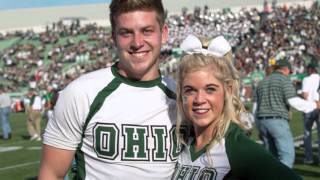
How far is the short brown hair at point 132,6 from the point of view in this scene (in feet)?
9.12

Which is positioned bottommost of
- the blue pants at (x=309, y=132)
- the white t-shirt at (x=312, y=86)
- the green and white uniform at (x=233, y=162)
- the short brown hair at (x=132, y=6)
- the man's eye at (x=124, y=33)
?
the blue pants at (x=309, y=132)

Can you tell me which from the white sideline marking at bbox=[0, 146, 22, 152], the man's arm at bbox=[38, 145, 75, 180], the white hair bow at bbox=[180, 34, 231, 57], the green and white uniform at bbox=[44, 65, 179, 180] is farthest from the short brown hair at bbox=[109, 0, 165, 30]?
the white sideline marking at bbox=[0, 146, 22, 152]

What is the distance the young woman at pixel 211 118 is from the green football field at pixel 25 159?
249 inches

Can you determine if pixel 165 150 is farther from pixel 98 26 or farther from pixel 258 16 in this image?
pixel 98 26

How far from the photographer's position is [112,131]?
2807 millimetres

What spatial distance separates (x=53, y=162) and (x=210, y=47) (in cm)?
86

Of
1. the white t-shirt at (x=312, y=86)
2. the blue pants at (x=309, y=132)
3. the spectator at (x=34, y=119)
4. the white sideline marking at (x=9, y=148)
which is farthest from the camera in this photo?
the spectator at (x=34, y=119)

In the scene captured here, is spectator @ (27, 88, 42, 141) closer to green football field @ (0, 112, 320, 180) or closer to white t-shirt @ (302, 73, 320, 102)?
green football field @ (0, 112, 320, 180)

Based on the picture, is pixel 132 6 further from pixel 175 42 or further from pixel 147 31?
pixel 175 42

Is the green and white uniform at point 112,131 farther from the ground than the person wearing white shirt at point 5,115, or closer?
farther from the ground

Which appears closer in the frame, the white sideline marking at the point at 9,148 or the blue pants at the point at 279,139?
the blue pants at the point at 279,139

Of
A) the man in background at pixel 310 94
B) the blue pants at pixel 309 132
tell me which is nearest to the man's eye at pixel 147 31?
the man in background at pixel 310 94

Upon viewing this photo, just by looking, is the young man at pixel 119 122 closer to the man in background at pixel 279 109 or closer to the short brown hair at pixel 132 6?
the short brown hair at pixel 132 6

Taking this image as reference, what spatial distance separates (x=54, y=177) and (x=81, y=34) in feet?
153
